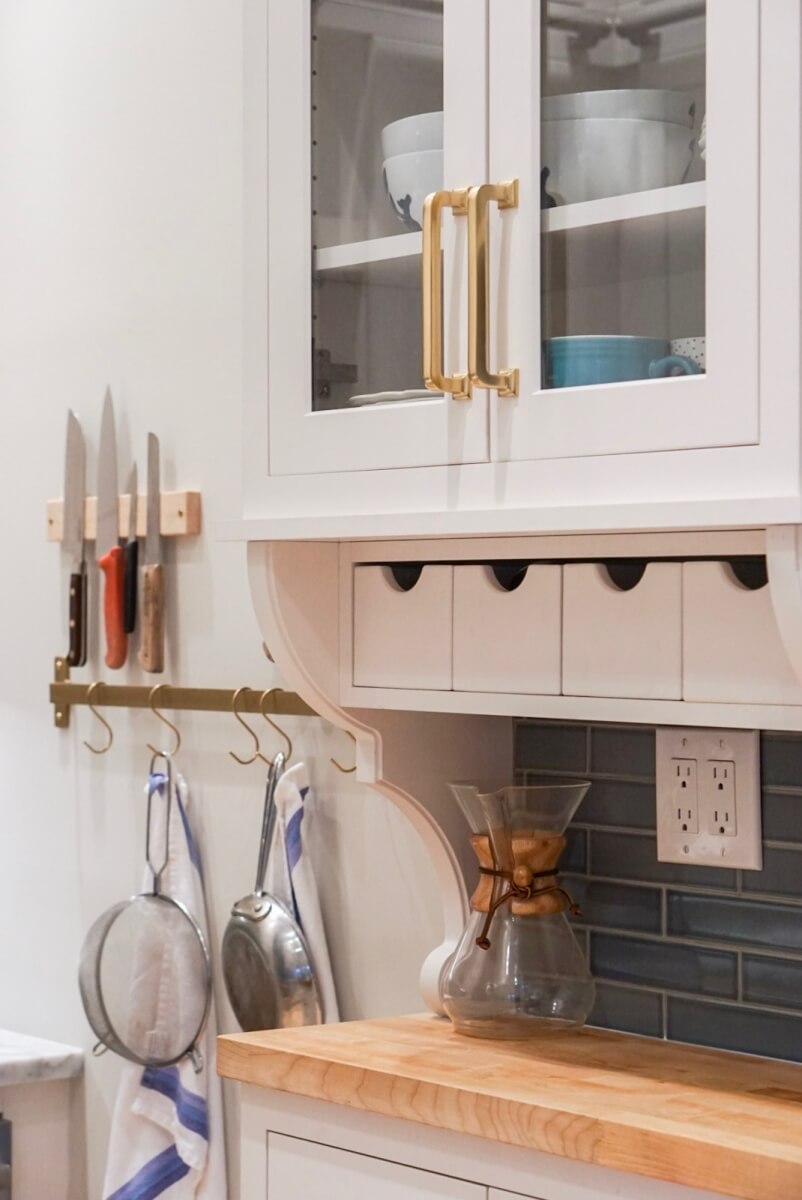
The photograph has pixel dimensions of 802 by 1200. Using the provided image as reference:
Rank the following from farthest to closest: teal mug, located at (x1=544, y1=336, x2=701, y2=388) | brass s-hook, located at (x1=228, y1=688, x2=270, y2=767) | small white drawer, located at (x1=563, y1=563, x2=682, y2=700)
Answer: brass s-hook, located at (x1=228, y1=688, x2=270, y2=767)
small white drawer, located at (x1=563, y1=563, x2=682, y2=700)
teal mug, located at (x1=544, y1=336, x2=701, y2=388)

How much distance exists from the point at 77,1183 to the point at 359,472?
4.34 ft

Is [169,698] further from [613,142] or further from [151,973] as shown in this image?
[613,142]

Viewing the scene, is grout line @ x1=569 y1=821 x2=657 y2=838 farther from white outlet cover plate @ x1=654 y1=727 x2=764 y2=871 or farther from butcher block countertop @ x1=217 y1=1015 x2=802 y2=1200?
butcher block countertop @ x1=217 y1=1015 x2=802 y2=1200

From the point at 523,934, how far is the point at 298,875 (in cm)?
43

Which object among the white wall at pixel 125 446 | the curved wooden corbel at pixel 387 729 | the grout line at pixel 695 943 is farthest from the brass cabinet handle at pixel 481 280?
the white wall at pixel 125 446

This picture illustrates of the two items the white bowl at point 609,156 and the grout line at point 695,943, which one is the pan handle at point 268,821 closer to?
the grout line at point 695,943

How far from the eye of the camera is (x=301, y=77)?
1.57 m

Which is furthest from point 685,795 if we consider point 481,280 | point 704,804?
point 481,280

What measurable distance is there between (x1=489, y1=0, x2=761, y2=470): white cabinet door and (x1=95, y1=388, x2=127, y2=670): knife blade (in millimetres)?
940

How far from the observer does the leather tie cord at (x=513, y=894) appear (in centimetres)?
162

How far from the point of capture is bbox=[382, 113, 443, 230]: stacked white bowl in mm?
1469

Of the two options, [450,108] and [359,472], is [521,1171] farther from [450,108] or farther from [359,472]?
[450,108]

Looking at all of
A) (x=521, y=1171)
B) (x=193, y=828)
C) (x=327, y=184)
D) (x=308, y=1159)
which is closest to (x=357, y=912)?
(x=193, y=828)

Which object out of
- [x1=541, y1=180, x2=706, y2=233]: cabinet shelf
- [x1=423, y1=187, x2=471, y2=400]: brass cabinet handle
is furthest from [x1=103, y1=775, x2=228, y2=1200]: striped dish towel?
[x1=541, y1=180, x2=706, y2=233]: cabinet shelf
